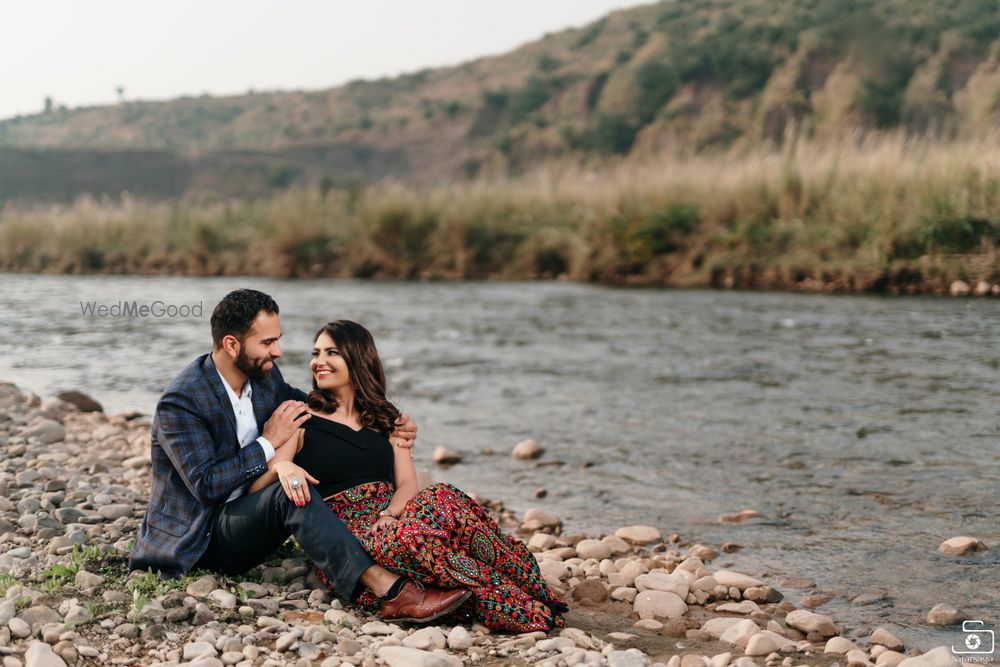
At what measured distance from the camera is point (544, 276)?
18391 mm

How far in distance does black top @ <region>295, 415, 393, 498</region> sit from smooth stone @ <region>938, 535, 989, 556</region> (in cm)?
276

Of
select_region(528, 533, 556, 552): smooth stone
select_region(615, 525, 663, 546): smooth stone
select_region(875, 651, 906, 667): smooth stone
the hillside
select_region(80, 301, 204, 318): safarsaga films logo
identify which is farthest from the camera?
the hillside

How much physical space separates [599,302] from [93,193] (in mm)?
41750

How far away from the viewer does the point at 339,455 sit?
13.5 ft

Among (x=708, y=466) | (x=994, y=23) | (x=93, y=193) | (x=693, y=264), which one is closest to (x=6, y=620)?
(x=708, y=466)

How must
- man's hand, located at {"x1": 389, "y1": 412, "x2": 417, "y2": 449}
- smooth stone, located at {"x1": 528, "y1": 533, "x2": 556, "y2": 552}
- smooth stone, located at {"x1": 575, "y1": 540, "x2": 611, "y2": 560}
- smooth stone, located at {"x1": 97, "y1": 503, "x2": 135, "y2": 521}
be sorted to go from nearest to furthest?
man's hand, located at {"x1": 389, "y1": 412, "x2": 417, "y2": 449} < smooth stone, located at {"x1": 97, "y1": 503, "x2": 135, "y2": 521} < smooth stone, located at {"x1": 575, "y1": 540, "x2": 611, "y2": 560} < smooth stone, located at {"x1": 528, "y1": 533, "x2": 556, "y2": 552}

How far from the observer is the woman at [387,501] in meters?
3.73

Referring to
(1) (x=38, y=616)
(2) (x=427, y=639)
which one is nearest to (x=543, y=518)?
(2) (x=427, y=639)

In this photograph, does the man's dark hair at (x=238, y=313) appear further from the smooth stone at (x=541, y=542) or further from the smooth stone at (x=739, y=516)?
the smooth stone at (x=739, y=516)

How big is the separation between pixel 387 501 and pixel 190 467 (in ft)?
2.66

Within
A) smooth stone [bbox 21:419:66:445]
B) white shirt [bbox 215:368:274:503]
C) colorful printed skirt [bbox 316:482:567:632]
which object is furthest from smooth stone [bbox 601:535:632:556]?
smooth stone [bbox 21:419:66:445]

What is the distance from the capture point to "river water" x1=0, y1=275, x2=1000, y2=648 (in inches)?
202

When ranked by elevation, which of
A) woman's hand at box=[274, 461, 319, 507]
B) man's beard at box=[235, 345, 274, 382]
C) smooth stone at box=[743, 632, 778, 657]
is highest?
man's beard at box=[235, 345, 274, 382]

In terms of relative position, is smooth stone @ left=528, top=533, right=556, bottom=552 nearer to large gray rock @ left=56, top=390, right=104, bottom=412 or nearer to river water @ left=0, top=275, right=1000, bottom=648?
river water @ left=0, top=275, right=1000, bottom=648
